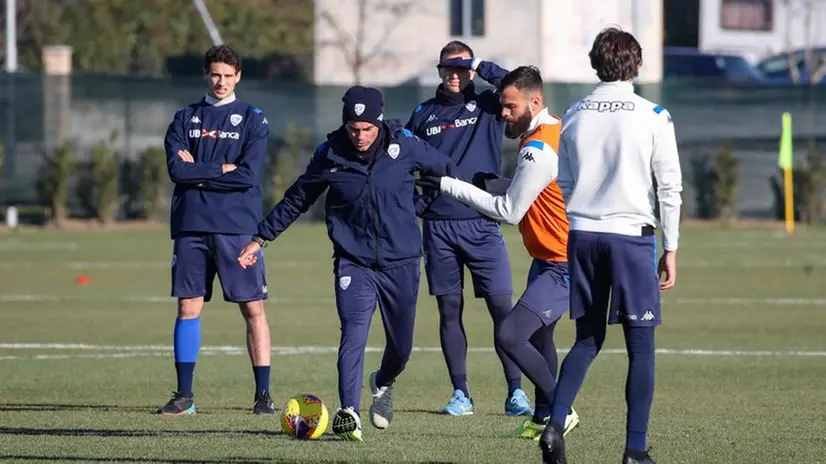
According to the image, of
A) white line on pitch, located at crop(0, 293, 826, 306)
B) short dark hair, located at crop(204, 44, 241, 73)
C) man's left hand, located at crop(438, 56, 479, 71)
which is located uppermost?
short dark hair, located at crop(204, 44, 241, 73)

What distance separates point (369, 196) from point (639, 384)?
1.96m

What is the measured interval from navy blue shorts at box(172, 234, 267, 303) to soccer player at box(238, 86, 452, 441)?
1.33 m

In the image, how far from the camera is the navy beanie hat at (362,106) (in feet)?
27.9

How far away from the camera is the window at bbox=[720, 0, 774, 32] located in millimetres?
59209

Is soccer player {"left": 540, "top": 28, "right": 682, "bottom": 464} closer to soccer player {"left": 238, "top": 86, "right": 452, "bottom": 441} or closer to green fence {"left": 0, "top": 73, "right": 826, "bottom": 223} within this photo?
soccer player {"left": 238, "top": 86, "right": 452, "bottom": 441}

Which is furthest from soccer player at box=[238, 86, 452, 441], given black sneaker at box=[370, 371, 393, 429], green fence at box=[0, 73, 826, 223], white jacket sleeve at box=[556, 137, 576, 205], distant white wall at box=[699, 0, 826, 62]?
distant white wall at box=[699, 0, 826, 62]

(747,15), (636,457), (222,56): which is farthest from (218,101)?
(747,15)

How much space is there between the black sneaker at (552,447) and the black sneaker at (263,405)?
3018 mm

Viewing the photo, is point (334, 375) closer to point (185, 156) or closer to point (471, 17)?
point (185, 156)

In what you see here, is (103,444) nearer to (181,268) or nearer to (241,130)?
(181,268)

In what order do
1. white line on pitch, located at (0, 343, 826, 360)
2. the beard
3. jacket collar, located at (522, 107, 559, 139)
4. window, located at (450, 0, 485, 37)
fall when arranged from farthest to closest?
window, located at (450, 0, 485, 37) < white line on pitch, located at (0, 343, 826, 360) < jacket collar, located at (522, 107, 559, 139) < the beard

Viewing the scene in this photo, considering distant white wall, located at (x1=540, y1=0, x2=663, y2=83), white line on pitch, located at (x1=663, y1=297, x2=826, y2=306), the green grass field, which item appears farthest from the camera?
distant white wall, located at (x1=540, y1=0, x2=663, y2=83)

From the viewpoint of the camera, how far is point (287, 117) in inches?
1217

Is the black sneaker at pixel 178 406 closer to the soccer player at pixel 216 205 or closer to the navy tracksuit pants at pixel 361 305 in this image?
the soccer player at pixel 216 205
